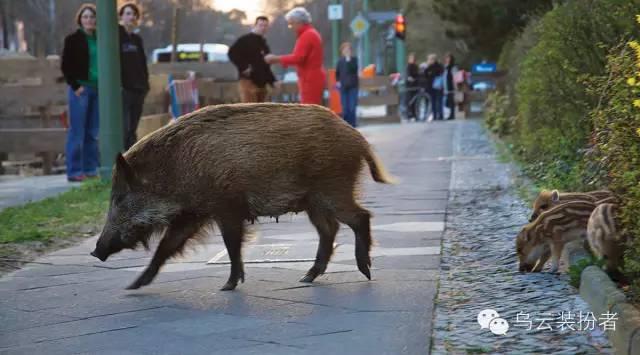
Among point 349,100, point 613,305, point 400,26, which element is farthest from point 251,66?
point 400,26

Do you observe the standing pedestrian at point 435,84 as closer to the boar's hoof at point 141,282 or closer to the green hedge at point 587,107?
the green hedge at point 587,107

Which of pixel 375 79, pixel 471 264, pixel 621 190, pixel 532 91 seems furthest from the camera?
pixel 375 79

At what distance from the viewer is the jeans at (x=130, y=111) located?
14.4m

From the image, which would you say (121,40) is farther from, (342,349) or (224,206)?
(342,349)

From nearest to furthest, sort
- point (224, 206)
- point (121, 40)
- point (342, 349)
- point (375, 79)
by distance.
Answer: point (342, 349), point (224, 206), point (121, 40), point (375, 79)

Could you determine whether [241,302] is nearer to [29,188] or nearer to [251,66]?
[29,188]

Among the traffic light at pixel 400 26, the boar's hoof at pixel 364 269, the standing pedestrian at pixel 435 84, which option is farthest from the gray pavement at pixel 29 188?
the traffic light at pixel 400 26

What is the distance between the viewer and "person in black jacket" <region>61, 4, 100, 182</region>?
14.2 meters

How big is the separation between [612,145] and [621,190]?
231 mm

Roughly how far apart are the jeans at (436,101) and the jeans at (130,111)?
20.0 m

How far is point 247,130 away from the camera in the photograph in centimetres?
723

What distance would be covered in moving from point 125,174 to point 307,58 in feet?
27.4

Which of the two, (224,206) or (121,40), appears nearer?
(224,206)

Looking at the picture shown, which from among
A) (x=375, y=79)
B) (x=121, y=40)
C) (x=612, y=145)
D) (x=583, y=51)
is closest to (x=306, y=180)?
(x=612, y=145)
